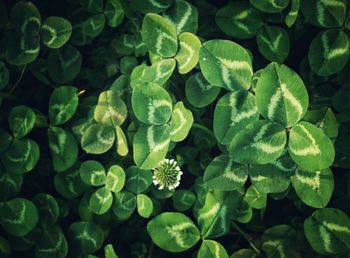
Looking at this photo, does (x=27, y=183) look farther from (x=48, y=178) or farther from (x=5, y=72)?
(x=5, y=72)

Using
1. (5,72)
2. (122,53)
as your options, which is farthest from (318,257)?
(5,72)

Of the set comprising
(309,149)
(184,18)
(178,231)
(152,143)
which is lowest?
(178,231)

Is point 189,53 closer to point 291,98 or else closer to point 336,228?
point 291,98

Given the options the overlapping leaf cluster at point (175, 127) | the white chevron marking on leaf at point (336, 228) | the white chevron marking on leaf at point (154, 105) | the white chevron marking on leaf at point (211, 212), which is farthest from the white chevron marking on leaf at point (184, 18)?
the white chevron marking on leaf at point (336, 228)

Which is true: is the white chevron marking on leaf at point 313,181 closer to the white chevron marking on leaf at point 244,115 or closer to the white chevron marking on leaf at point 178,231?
the white chevron marking on leaf at point 244,115

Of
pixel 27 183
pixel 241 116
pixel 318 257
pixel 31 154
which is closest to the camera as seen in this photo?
pixel 241 116

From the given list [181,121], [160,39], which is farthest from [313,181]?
[160,39]

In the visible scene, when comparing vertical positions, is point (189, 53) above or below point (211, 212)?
above

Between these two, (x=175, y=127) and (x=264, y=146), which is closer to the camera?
(x=264, y=146)

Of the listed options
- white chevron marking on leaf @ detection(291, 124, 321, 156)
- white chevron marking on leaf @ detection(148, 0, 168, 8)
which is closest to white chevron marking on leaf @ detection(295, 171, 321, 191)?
white chevron marking on leaf @ detection(291, 124, 321, 156)
